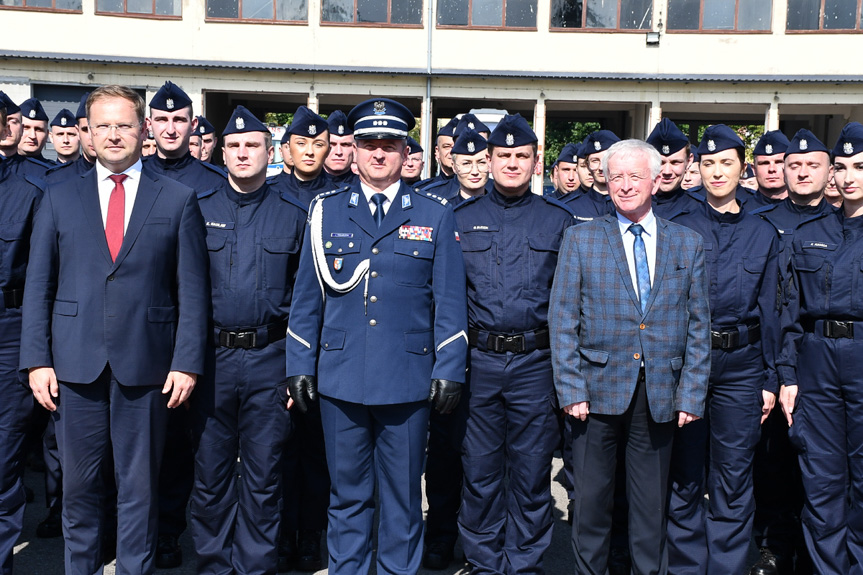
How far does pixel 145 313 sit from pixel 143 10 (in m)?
19.7

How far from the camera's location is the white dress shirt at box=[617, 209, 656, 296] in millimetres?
3777

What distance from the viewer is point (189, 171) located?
5.19 meters

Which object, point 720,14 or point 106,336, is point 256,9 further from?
point 106,336

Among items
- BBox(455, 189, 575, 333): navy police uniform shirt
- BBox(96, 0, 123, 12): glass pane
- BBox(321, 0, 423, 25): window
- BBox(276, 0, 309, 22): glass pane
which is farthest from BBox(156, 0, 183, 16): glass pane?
BBox(455, 189, 575, 333): navy police uniform shirt

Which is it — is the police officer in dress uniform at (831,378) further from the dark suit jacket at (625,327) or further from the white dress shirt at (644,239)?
the white dress shirt at (644,239)

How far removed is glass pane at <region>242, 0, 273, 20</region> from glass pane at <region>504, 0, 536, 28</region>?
619 cm

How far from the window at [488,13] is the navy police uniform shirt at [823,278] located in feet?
59.3

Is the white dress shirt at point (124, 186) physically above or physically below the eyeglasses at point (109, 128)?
below

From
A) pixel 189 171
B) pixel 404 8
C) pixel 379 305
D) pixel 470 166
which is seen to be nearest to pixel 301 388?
pixel 379 305

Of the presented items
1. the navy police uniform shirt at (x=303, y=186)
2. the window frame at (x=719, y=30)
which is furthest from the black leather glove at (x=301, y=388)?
the window frame at (x=719, y=30)

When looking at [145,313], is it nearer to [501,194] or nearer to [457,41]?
[501,194]

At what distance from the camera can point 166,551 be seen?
456cm

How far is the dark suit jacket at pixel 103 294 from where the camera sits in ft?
11.9

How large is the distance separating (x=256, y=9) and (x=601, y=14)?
9052mm
